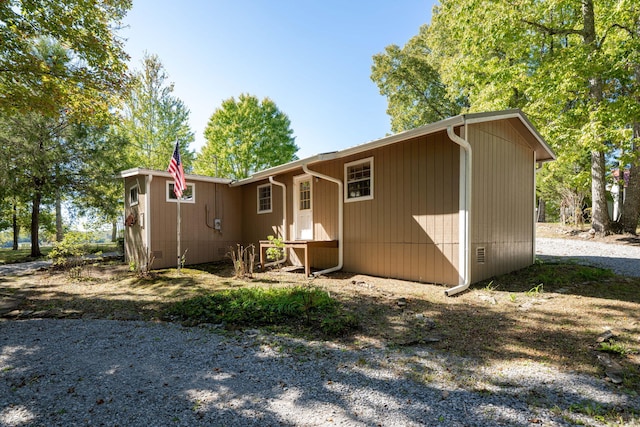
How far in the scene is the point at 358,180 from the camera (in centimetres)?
704

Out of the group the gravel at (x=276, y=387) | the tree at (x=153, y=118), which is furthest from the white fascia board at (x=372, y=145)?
the tree at (x=153, y=118)

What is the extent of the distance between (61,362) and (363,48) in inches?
671

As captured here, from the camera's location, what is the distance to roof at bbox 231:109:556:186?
5.10 m

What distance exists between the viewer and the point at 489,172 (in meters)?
5.94

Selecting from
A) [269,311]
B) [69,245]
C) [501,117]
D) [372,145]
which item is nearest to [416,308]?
[269,311]

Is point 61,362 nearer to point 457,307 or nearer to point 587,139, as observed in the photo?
point 457,307

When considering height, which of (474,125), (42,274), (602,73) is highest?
(602,73)

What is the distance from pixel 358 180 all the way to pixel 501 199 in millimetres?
2819

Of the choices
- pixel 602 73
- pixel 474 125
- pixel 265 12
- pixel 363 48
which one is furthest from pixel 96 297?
pixel 363 48

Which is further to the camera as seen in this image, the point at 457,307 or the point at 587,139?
the point at 587,139

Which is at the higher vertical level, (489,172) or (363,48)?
(363,48)

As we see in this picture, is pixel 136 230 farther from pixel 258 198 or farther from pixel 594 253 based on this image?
pixel 594 253

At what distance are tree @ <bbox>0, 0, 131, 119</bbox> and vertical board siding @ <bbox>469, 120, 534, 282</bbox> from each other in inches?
286

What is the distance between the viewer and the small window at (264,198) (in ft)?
31.2
